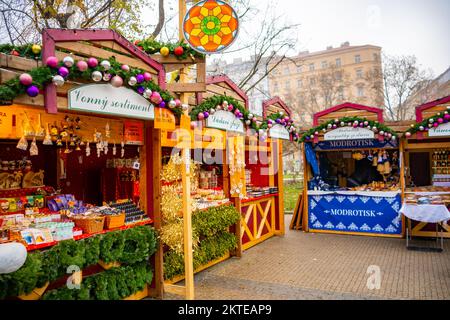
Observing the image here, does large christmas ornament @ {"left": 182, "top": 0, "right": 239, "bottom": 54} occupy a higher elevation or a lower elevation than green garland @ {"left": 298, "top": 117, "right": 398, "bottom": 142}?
higher

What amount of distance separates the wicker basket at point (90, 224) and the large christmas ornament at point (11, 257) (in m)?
1.11

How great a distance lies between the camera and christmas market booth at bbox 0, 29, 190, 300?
3.49m

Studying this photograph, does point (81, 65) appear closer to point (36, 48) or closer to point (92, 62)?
point (92, 62)

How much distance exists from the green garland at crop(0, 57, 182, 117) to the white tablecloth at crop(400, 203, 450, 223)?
5923 millimetres

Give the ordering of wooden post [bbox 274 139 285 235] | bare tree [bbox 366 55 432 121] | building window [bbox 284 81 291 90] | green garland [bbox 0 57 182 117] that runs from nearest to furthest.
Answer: green garland [bbox 0 57 182 117], wooden post [bbox 274 139 285 235], bare tree [bbox 366 55 432 121], building window [bbox 284 81 291 90]

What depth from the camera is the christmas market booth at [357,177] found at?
29.9 feet

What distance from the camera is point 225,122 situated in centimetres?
639

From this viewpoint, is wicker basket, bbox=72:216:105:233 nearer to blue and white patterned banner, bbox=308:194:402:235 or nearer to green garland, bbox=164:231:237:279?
green garland, bbox=164:231:237:279

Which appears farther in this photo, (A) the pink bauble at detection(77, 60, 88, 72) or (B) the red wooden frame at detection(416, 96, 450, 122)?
(B) the red wooden frame at detection(416, 96, 450, 122)

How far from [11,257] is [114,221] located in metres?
1.66

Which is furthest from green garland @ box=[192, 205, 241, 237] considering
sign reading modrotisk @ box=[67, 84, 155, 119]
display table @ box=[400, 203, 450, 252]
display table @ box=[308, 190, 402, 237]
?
display table @ box=[400, 203, 450, 252]

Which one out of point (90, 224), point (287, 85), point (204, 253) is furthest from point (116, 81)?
point (287, 85)

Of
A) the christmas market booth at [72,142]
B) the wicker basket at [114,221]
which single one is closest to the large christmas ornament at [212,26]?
the christmas market booth at [72,142]

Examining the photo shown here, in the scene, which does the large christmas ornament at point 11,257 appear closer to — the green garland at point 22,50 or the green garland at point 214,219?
the green garland at point 22,50
